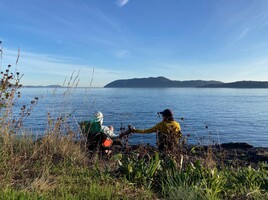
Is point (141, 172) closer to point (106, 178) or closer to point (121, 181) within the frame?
point (121, 181)

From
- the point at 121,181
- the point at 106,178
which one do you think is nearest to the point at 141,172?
the point at 121,181

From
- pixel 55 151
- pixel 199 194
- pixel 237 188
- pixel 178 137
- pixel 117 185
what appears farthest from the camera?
pixel 55 151

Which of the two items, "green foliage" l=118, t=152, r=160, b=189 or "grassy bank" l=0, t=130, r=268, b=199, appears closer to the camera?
"grassy bank" l=0, t=130, r=268, b=199

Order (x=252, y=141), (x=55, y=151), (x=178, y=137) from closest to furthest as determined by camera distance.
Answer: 1. (x=178, y=137)
2. (x=55, y=151)
3. (x=252, y=141)

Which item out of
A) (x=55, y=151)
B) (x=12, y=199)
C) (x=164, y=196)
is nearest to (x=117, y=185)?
(x=164, y=196)

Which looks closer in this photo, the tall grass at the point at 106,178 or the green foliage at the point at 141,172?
the tall grass at the point at 106,178

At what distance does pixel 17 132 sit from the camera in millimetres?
5625

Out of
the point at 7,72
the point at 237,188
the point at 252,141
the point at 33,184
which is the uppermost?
the point at 7,72

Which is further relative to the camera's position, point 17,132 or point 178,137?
point 17,132

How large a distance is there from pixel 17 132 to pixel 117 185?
3.10 m

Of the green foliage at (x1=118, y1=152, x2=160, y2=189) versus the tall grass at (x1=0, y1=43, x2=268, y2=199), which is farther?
the green foliage at (x1=118, y1=152, x2=160, y2=189)

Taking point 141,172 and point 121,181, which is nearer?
point 121,181

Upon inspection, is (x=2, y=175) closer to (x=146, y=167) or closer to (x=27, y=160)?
(x=27, y=160)

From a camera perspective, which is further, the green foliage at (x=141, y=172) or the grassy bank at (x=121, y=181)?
the green foliage at (x=141, y=172)
